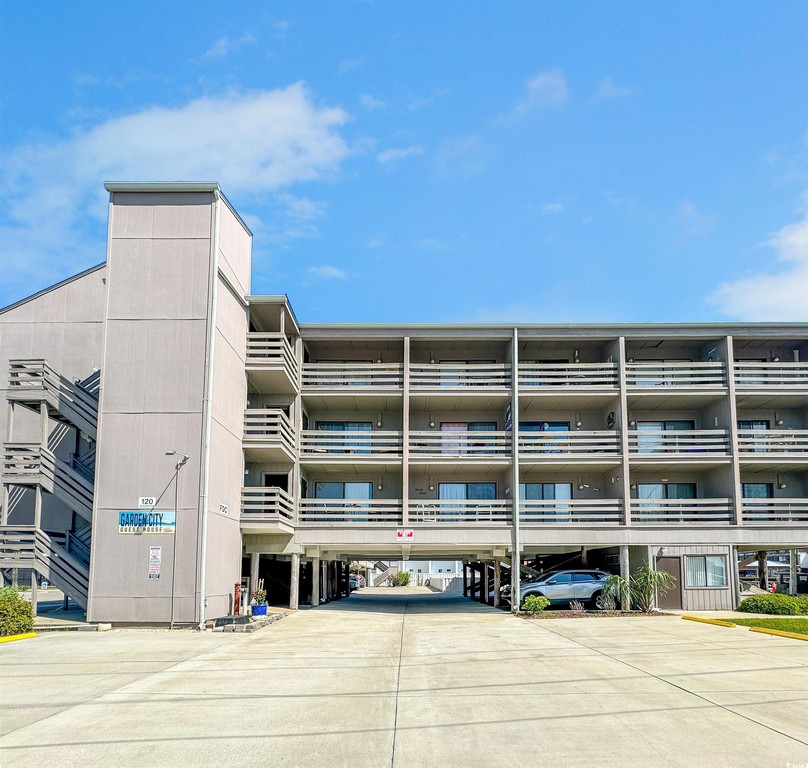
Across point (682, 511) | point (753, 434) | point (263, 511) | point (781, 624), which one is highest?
point (753, 434)

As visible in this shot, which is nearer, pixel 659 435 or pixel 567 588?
pixel 567 588

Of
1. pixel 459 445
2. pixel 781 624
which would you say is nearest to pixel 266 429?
pixel 459 445

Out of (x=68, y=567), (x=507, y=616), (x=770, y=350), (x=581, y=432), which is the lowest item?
(x=507, y=616)

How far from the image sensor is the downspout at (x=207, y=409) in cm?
2323

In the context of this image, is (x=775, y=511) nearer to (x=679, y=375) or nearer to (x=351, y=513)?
(x=679, y=375)

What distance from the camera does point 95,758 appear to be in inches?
350

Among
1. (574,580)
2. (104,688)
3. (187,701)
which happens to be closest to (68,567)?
(104,688)

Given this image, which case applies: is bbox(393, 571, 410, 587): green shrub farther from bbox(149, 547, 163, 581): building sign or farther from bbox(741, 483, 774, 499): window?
bbox(149, 547, 163, 581): building sign

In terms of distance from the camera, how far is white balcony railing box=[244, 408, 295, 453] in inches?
1105

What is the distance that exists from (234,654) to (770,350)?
2545 centimetres

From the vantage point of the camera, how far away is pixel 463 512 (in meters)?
32.5

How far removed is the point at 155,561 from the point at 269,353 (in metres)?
8.54

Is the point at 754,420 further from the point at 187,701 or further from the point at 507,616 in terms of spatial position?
the point at 187,701

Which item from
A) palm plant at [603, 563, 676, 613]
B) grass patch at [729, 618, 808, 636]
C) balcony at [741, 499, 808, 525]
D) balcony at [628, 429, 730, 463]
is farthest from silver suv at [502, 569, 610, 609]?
grass patch at [729, 618, 808, 636]
